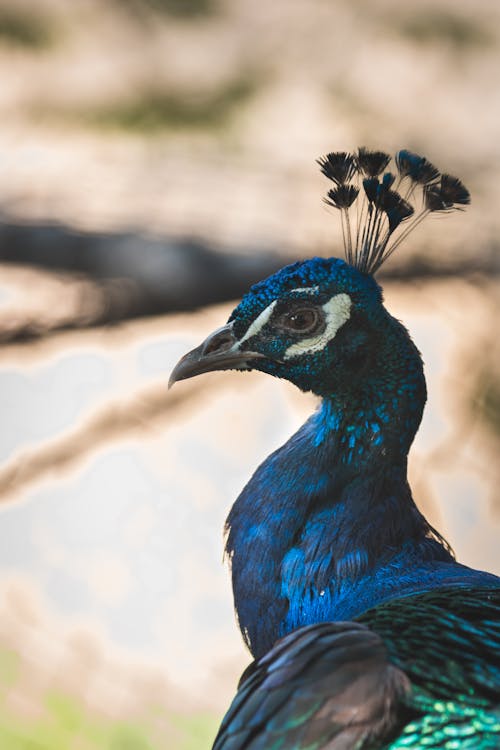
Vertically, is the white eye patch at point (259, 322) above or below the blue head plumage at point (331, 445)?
above

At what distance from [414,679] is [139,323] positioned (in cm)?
156

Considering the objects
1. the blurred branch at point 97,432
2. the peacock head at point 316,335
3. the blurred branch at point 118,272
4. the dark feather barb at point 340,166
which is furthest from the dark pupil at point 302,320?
the blurred branch at point 97,432

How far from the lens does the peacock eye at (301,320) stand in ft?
3.88

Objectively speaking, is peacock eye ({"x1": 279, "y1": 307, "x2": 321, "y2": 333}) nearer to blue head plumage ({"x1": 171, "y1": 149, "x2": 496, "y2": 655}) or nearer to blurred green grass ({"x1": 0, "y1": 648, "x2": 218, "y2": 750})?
blue head plumage ({"x1": 171, "y1": 149, "x2": 496, "y2": 655})

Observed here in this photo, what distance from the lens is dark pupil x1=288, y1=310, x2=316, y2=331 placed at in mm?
1187

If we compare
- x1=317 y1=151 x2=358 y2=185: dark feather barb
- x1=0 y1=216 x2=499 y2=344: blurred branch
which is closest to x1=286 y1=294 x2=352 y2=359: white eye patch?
x1=317 y1=151 x2=358 y2=185: dark feather barb

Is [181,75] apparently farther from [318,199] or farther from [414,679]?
[414,679]

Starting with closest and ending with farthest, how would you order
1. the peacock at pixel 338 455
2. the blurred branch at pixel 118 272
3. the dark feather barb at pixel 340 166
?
the peacock at pixel 338 455 → the dark feather barb at pixel 340 166 → the blurred branch at pixel 118 272

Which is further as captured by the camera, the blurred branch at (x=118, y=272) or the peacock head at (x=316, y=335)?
the blurred branch at (x=118, y=272)

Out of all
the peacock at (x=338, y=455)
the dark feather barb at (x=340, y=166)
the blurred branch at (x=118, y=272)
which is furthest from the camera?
the blurred branch at (x=118, y=272)

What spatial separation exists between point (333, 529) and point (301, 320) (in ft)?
0.84

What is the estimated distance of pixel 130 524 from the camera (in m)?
2.29

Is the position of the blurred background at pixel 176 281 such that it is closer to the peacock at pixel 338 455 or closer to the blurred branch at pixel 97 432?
the blurred branch at pixel 97 432

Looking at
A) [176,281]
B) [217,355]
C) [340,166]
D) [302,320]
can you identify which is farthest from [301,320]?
[176,281]
